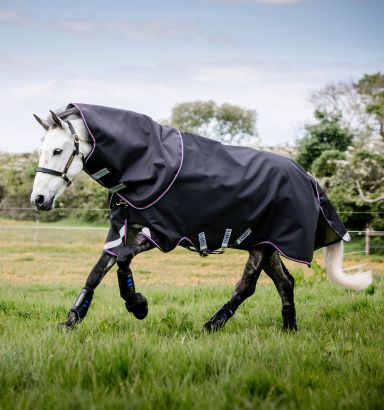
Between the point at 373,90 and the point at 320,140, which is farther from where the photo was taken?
the point at 373,90

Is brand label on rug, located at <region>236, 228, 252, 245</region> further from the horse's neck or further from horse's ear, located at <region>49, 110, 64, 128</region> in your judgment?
horse's ear, located at <region>49, 110, 64, 128</region>

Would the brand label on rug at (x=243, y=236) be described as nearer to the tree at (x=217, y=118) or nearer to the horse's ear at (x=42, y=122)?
the horse's ear at (x=42, y=122)

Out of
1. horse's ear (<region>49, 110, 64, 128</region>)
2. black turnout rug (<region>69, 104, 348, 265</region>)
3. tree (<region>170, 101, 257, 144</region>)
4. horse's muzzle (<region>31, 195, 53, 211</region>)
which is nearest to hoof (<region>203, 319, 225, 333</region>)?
black turnout rug (<region>69, 104, 348, 265</region>)

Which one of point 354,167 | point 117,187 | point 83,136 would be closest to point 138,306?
point 117,187

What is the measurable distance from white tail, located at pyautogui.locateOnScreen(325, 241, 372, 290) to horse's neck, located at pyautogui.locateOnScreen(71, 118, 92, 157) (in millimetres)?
2826

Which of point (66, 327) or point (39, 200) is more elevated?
point (39, 200)

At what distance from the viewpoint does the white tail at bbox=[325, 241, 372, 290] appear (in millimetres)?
5832

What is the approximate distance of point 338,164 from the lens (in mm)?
23234

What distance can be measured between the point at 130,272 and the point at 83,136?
1208 millimetres

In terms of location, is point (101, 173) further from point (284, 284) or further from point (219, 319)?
point (284, 284)

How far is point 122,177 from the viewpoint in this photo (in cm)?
461

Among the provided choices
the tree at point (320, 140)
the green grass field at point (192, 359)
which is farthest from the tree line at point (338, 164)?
the green grass field at point (192, 359)

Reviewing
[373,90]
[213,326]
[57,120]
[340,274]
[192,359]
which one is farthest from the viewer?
[373,90]

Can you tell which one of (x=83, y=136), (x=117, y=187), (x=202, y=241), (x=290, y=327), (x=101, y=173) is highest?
(x=83, y=136)
